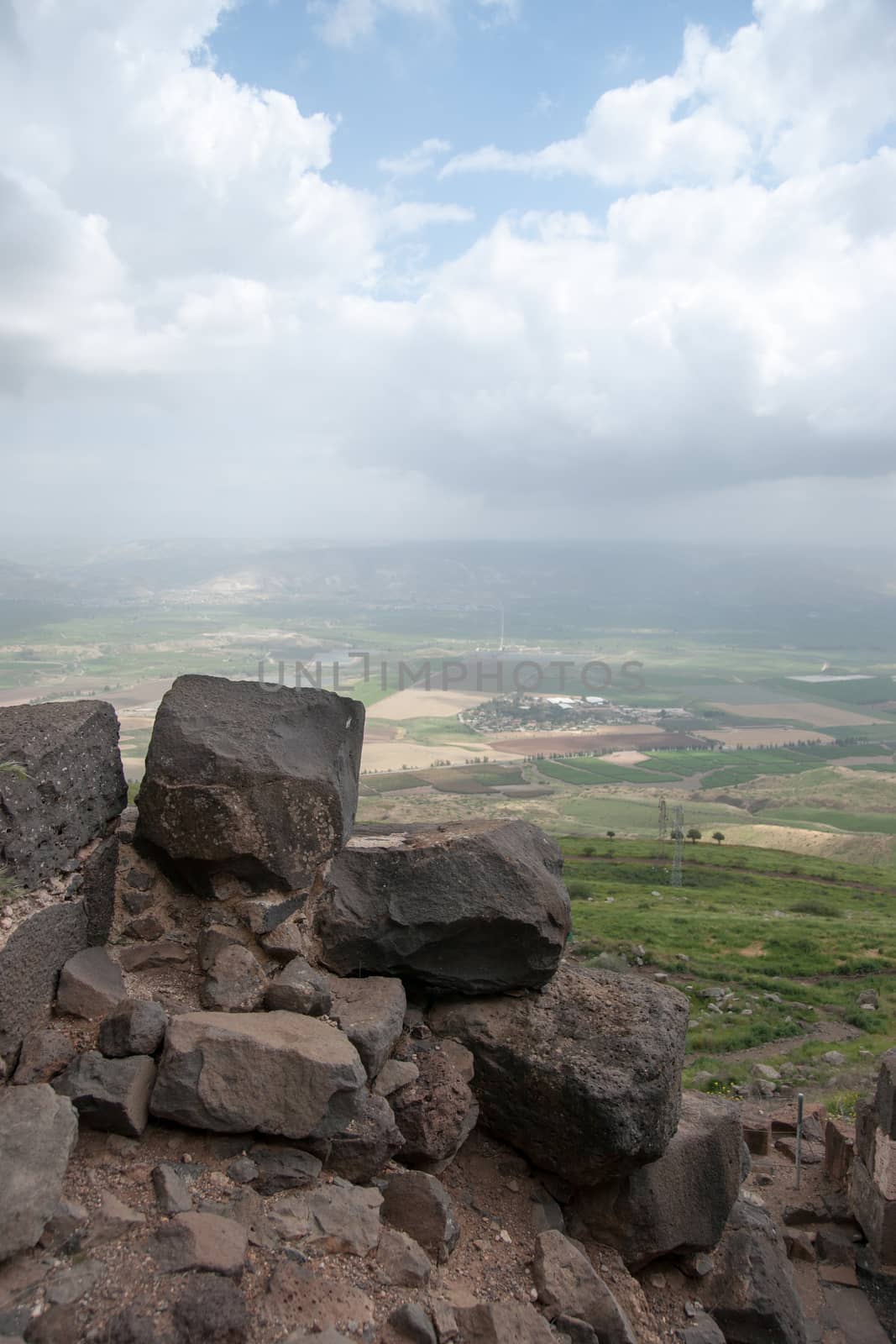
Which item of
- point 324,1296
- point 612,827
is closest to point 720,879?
point 612,827

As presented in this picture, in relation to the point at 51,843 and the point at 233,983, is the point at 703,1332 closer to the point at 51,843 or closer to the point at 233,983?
the point at 233,983

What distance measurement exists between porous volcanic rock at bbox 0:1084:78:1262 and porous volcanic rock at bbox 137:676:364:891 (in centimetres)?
202

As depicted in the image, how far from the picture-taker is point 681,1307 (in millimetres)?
6328

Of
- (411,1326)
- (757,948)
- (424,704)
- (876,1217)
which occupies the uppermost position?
(411,1326)

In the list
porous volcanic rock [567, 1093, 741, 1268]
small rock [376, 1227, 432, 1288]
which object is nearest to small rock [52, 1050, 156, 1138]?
small rock [376, 1227, 432, 1288]

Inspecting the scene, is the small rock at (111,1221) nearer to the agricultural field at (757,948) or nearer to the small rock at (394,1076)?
the small rock at (394,1076)

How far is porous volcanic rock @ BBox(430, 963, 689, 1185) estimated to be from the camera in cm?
607

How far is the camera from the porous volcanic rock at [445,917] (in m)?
6.66

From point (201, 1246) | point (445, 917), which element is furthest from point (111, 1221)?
point (445, 917)

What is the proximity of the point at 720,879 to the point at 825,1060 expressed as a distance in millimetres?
26681

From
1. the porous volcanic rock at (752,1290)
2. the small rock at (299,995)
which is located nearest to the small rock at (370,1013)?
the small rock at (299,995)

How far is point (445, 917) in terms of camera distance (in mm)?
6688

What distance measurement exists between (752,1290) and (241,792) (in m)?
5.68

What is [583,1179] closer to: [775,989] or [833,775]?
[775,989]
